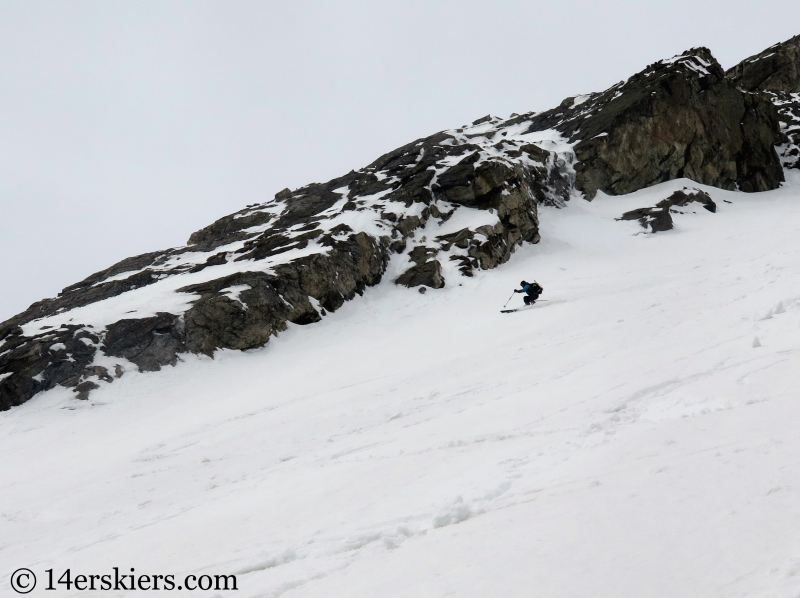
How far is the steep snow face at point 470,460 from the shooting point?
169 inches

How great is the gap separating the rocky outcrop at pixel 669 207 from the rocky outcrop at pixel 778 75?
2055cm

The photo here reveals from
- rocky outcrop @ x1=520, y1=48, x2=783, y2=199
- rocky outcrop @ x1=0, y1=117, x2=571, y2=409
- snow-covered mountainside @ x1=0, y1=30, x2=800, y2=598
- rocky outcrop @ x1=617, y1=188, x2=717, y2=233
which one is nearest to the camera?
snow-covered mountainside @ x1=0, y1=30, x2=800, y2=598

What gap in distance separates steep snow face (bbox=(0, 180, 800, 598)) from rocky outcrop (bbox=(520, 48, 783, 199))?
23.7 metres

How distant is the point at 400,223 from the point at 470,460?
944 inches

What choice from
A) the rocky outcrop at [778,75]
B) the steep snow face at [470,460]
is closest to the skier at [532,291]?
the steep snow face at [470,460]

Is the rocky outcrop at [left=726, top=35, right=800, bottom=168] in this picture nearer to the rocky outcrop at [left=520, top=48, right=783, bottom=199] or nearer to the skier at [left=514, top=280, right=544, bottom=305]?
the rocky outcrop at [left=520, top=48, right=783, bottom=199]

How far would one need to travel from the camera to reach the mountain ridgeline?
63.4 ft

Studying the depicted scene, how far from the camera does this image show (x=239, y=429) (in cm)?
1174

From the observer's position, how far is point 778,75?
5706cm

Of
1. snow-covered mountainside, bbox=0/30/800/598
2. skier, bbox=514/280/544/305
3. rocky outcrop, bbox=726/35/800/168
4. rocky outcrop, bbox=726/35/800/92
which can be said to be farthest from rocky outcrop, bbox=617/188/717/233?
rocky outcrop, bbox=726/35/800/92

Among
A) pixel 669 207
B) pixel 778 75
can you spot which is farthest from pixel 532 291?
pixel 778 75

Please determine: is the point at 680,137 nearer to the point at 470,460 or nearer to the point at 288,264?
the point at 288,264

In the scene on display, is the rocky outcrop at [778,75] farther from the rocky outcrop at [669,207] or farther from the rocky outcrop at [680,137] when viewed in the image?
the rocky outcrop at [669,207]

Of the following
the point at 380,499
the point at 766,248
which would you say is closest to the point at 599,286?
the point at 766,248
